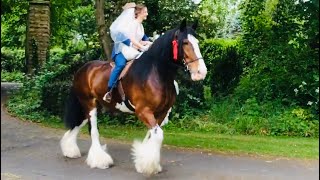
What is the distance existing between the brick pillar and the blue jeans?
10.0 m

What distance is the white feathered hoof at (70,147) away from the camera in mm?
8828

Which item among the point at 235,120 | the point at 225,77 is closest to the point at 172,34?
the point at 235,120

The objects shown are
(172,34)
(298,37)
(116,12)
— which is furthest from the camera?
(116,12)

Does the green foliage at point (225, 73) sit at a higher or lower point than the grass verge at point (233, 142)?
higher

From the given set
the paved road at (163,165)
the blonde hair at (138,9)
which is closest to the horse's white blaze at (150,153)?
the paved road at (163,165)

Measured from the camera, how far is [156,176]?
7.45 meters

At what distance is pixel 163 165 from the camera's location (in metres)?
8.13

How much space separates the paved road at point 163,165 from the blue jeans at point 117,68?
135 cm

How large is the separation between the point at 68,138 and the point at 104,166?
125cm

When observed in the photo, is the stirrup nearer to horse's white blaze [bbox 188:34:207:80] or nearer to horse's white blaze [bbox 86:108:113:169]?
horse's white blaze [bbox 86:108:113:169]

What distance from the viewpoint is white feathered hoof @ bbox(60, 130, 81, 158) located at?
8828 millimetres

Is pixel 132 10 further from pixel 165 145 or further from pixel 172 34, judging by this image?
pixel 165 145

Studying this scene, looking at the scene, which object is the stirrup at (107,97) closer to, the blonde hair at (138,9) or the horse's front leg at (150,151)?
the horse's front leg at (150,151)

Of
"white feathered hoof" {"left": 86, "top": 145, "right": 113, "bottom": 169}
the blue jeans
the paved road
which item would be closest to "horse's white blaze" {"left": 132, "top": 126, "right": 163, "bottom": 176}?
the paved road
